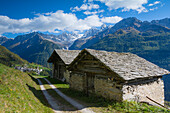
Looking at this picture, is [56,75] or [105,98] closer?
[105,98]

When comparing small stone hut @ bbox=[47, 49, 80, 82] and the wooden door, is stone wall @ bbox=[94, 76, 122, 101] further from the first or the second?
small stone hut @ bbox=[47, 49, 80, 82]

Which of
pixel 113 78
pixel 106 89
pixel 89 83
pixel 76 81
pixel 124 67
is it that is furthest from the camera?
pixel 76 81

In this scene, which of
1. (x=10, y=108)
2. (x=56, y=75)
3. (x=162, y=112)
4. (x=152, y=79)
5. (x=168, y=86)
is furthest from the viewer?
(x=168, y=86)

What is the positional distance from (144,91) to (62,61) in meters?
18.8

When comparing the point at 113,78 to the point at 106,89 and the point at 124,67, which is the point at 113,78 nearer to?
the point at 106,89

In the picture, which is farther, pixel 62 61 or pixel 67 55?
pixel 67 55

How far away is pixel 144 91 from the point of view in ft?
43.1

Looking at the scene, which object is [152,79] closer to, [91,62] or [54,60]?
[91,62]

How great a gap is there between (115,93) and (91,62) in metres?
4.78

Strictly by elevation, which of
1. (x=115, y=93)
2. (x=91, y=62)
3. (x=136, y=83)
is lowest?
(x=115, y=93)

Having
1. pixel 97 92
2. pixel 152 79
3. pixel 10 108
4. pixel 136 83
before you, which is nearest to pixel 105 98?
pixel 97 92

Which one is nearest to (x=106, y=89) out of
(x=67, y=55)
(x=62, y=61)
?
(x=62, y=61)

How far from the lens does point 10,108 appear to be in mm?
6578

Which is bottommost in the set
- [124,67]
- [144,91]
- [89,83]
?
[144,91]
